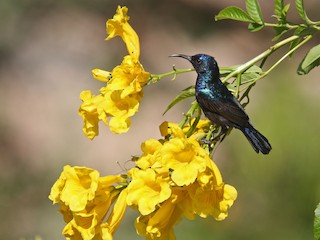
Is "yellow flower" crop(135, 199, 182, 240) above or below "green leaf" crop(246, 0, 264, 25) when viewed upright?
below

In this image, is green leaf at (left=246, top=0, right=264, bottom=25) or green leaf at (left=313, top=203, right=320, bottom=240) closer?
green leaf at (left=313, top=203, right=320, bottom=240)

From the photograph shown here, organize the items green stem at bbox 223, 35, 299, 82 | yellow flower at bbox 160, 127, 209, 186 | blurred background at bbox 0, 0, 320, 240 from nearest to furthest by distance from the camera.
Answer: yellow flower at bbox 160, 127, 209, 186 < green stem at bbox 223, 35, 299, 82 < blurred background at bbox 0, 0, 320, 240

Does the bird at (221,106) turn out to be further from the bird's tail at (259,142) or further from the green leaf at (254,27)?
the green leaf at (254,27)

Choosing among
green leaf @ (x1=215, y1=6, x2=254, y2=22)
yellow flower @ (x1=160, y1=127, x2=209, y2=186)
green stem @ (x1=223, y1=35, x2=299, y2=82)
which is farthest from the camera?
green leaf @ (x1=215, y1=6, x2=254, y2=22)

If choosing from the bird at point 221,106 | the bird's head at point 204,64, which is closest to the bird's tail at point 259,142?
the bird at point 221,106

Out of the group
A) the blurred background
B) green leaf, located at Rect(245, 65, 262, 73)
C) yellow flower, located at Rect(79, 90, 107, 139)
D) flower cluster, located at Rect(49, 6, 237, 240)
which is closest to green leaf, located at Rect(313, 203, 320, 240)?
flower cluster, located at Rect(49, 6, 237, 240)

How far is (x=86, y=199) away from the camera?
108cm

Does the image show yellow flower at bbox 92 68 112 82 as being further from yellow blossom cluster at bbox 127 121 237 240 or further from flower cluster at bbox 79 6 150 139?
yellow blossom cluster at bbox 127 121 237 240

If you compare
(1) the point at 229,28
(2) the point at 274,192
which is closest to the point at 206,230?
(2) the point at 274,192

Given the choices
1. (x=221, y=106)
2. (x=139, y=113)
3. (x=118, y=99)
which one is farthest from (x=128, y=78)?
(x=139, y=113)

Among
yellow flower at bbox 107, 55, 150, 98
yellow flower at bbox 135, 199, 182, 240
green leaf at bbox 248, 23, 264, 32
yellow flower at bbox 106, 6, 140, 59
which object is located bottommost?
yellow flower at bbox 135, 199, 182, 240

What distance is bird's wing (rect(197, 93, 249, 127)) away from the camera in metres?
1.11

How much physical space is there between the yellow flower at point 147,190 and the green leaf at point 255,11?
0.37 metres

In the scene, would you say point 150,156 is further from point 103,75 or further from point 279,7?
point 279,7
